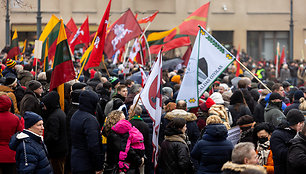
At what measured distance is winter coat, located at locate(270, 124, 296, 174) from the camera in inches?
262

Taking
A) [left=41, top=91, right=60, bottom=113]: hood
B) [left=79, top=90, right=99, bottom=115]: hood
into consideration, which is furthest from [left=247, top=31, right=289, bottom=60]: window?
[left=79, top=90, right=99, bottom=115]: hood

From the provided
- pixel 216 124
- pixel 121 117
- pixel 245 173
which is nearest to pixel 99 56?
pixel 121 117

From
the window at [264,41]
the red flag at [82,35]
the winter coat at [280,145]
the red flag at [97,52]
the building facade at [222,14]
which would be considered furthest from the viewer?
the window at [264,41]

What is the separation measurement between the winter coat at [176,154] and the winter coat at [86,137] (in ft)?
2.87

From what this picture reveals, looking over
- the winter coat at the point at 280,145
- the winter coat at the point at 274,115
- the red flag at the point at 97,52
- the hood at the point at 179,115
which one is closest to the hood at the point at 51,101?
the hood at the point at 179,115

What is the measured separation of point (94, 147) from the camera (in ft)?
23.8

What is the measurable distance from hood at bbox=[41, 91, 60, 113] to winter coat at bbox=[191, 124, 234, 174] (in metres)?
2.81

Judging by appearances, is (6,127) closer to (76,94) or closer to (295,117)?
(76,94)

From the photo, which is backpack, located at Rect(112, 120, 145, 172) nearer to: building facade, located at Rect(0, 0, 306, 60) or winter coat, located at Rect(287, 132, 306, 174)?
winter coat, located at Rect(287, 132, 306, 174)

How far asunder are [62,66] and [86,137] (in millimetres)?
2535

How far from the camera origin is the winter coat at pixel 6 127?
741 cm

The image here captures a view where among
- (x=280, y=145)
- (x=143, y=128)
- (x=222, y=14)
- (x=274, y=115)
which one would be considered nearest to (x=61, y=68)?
(x=143, y=128)

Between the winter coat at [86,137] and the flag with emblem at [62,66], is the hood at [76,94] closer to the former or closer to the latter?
the flag with emblem at [62,66]

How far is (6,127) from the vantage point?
7.43 meters
